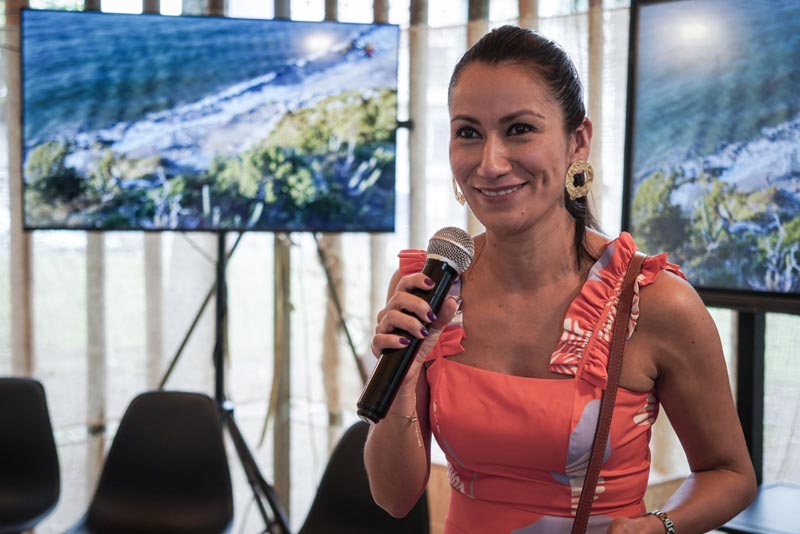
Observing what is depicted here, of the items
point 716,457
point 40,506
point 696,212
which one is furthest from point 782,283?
point 40,506

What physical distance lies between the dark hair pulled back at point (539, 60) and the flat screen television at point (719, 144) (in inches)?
40.1

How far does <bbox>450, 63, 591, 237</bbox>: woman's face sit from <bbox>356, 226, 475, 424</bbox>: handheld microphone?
0.10m

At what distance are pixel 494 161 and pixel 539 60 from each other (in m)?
0.23

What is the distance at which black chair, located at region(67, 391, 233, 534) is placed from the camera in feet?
10.1

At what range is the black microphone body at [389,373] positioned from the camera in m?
1.38

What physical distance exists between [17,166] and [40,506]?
1576mm

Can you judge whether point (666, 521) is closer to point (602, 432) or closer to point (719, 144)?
point (602, 432)

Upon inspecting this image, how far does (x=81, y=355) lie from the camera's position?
4.17 m

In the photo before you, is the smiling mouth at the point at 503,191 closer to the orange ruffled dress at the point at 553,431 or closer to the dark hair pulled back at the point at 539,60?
the dark hair pulled back at the point at 539,60

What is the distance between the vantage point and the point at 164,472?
124 inches

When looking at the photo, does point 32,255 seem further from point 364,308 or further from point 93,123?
point 364,308

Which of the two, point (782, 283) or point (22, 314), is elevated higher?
point (782, 283)

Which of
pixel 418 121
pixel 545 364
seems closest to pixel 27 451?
pixel 418 121

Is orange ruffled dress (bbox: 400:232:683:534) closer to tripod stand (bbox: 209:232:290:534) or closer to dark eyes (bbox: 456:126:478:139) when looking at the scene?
dark eyes (bbox: 456:126:478:139)
